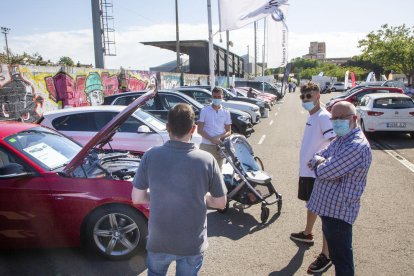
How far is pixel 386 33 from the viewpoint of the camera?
38469 mm

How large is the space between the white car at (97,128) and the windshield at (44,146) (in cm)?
203

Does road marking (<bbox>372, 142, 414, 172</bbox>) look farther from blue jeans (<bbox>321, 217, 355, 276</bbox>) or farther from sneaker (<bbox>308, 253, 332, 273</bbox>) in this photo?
blue jeans (<bbox>321, 217, 355, 276</bbox>)

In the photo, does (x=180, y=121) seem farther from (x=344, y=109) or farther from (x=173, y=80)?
(x=173, y=80)

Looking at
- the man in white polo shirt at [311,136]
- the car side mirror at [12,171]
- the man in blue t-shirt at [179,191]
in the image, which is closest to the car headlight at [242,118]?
the man in white polo shirt at [311,136]

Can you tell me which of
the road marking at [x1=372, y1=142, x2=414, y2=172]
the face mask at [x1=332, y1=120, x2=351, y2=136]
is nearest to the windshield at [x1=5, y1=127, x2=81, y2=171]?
the face mask at [x1=332, y1=120, x2=351, y2=136]

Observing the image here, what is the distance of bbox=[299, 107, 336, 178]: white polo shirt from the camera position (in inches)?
159

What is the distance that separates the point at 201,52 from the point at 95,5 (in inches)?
1421

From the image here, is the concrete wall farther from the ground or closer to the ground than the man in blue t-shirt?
farther from the ground

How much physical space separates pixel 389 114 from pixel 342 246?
965cm

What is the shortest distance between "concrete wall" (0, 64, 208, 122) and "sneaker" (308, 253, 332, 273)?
600 centimetres

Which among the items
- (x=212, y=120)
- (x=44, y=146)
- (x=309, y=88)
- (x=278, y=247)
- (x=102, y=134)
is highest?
(x=309, y=88)

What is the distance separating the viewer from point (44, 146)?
14.3 feet

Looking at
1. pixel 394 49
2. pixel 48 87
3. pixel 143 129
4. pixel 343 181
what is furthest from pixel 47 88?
pixel 394 49

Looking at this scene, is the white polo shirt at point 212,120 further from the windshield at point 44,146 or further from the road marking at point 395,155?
the road marking at point 395,155
